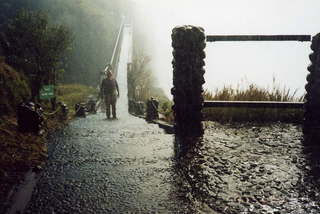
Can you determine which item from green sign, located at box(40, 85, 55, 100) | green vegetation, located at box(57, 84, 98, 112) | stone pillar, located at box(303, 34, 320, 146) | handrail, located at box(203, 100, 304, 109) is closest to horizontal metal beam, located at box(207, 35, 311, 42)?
stone pillar, located at box(303, 34, 320, 146)

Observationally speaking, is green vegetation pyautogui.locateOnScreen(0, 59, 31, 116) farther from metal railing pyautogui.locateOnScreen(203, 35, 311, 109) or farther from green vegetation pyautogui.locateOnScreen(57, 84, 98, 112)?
green vegetation pyautogui.locateOnScreen(57, 84, 98, 112)

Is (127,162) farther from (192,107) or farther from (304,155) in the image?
(304,155)

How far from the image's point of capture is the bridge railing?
6.64 m

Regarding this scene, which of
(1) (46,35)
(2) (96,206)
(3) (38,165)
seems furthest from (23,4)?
(2) (96,206)

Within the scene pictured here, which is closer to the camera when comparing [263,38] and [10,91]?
[263,38]

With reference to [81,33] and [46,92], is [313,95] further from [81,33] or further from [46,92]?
[81,33]

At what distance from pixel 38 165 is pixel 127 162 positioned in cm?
136

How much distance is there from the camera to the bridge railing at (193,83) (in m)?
6.64

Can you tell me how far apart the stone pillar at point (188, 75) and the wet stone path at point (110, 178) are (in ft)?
1.78

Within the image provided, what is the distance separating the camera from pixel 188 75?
6.72 metres

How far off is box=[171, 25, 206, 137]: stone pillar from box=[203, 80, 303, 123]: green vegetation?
3.59 ft

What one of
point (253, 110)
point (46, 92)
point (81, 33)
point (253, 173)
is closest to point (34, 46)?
point (46, 92)

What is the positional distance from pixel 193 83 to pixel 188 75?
196 mm

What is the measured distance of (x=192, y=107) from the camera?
6.75m
